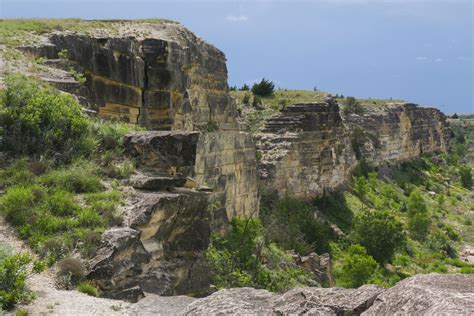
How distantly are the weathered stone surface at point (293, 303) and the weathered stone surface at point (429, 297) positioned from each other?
44cm

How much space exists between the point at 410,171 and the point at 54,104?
2766 inches

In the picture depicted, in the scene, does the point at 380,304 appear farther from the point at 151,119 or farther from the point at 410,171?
the point at 410,171

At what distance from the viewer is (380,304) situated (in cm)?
A: 611

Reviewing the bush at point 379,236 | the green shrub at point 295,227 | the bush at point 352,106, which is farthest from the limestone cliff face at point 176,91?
the bush at point 352,106

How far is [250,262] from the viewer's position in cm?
2497

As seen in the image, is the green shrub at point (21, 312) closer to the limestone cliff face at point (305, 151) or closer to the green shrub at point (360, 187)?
the limestone cliff face at point (305, 151)

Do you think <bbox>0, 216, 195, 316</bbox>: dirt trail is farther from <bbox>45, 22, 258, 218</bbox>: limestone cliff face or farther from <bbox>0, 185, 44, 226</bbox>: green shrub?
<bbox>45, 22, 258, 218</bbox>: limestone cliff face

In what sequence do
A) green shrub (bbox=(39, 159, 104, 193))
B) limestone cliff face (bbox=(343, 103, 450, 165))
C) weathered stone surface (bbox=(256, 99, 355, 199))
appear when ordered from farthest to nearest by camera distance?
1. limestone cliff face (bbox=(343, 103, 450, 165))
2. weathered stone surface (bbox=(256, 99, 355, 199))
3. green shrub (bbox=(39, 159, 104, 193))

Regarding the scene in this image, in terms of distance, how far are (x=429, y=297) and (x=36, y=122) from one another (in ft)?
32.9

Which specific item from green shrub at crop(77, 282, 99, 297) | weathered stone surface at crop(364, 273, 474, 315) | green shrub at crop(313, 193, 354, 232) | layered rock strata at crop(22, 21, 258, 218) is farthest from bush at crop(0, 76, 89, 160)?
green shrub at crop(313, 193, 354, 232)

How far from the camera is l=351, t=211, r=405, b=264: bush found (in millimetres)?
37938

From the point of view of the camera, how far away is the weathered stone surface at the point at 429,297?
5242 mm

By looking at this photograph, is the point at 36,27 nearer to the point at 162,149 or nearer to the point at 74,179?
the point at 162,149

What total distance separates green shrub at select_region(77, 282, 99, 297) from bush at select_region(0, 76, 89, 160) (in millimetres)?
4245
